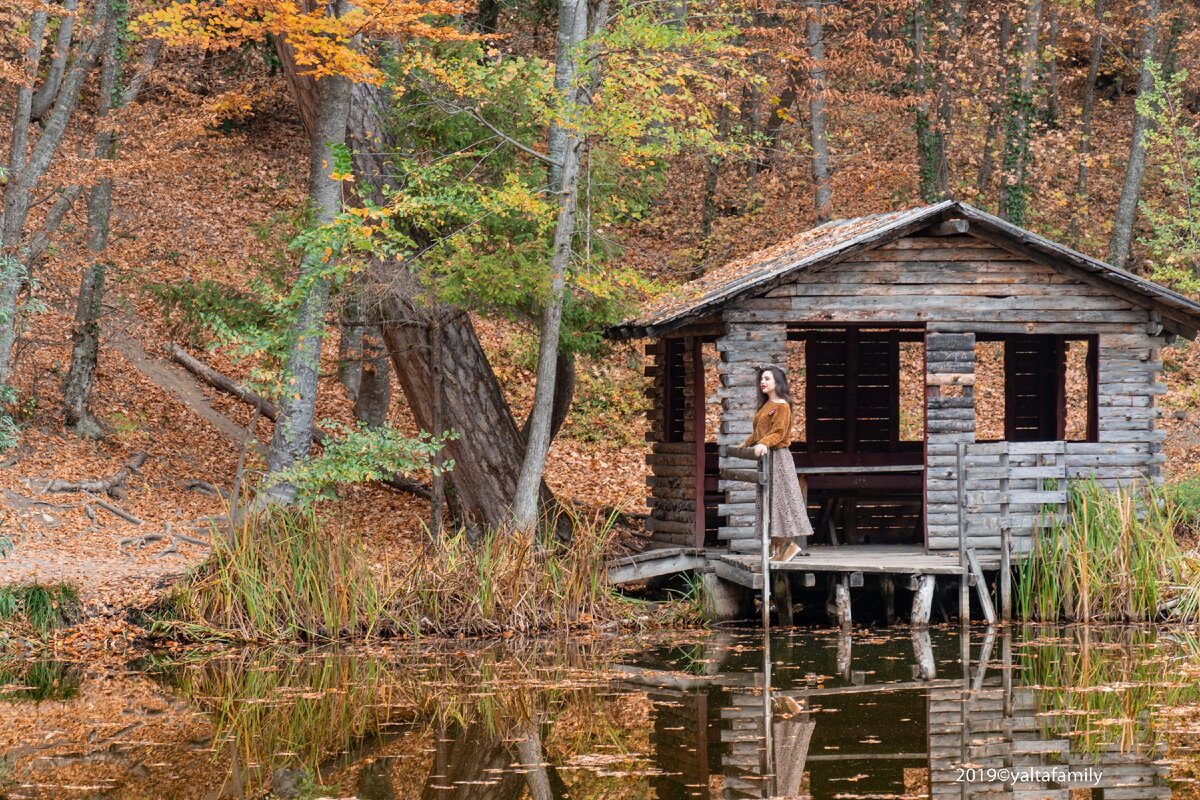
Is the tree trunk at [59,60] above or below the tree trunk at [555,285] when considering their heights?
above

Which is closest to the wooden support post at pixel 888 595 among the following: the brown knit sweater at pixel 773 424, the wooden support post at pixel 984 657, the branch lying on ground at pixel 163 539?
the wooden support post at pixel 984 657

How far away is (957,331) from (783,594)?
3.31m

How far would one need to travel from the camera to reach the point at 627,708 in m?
9.77

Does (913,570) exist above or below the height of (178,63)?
below

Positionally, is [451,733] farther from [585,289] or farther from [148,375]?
[148,375]

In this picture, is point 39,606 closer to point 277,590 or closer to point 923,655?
point 277,590

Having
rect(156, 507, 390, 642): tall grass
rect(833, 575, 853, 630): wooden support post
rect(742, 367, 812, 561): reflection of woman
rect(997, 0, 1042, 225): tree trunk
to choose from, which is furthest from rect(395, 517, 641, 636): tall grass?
rect(997, 0, 1042, 225): tree trunk

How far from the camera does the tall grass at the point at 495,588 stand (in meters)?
12.9

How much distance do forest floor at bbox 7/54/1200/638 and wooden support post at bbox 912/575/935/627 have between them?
202 inches

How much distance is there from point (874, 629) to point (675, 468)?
128 inches

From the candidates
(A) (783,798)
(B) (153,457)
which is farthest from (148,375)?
(A) (783,798)

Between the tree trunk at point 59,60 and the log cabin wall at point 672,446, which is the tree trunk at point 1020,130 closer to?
the log cabin wall at point 672,446

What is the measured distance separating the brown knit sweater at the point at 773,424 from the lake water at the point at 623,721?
1.97 m
